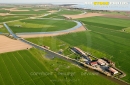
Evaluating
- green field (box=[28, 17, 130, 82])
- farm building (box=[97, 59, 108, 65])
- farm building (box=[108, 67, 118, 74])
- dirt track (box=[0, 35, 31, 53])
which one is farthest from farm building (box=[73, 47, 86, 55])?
dirt track (box=[0, 35, 31, 53])

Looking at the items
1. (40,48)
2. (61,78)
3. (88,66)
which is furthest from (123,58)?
(40,48)

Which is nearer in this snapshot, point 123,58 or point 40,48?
point 123,58

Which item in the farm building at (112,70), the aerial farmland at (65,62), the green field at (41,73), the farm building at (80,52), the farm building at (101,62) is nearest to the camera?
the green field at (41,73)

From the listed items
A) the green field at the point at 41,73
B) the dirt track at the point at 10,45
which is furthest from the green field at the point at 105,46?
the green field at the point at 41,73

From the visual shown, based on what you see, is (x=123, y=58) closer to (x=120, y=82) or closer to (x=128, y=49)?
(x=128, y=49)

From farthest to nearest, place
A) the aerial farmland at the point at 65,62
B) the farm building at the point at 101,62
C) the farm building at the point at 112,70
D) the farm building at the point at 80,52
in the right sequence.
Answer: the farm building at the point at 80,52 < the farm building at the point at 101,62 < the farm building at the point at 112,70 < the aerial farmland at the point at 65,62

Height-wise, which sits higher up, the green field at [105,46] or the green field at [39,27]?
the green field at [39,27]

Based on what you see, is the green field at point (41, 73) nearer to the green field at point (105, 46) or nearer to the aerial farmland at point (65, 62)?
the aerial farmland at point (65, 62)

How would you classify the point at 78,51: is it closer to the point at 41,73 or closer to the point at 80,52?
the point at 80,52

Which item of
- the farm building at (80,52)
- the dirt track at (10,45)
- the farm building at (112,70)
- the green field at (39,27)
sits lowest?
the farm building at (112,70)
